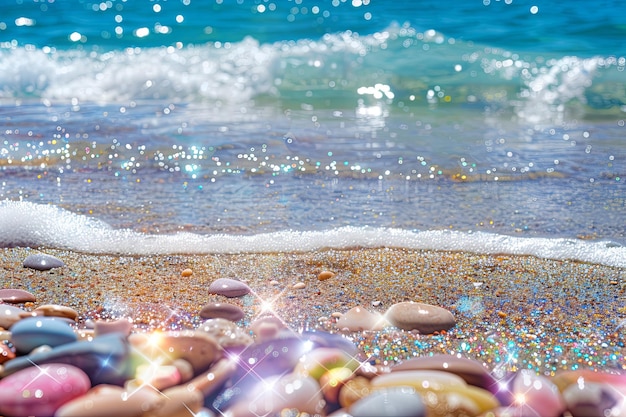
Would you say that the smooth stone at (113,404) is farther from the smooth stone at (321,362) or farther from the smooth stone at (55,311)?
the smooth stone at (55,311)

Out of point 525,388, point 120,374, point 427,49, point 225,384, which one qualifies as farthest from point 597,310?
point 427,49

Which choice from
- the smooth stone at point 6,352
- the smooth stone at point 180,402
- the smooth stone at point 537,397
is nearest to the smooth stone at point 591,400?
the smooth stone at point 537,397

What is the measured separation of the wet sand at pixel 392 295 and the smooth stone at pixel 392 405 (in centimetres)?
41

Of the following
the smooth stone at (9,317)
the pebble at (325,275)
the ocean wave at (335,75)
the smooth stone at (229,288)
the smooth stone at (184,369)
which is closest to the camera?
the smooth stone at (184,369)

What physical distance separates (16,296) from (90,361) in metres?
0.70

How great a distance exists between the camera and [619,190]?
320 centimetres

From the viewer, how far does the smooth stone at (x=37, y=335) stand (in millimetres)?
1424

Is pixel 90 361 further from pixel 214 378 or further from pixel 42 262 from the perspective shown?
pixel 42 262

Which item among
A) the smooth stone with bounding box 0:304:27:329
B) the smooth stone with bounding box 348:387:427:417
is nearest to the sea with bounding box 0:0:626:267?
the smooth stone with bounding box 0:304:27:329

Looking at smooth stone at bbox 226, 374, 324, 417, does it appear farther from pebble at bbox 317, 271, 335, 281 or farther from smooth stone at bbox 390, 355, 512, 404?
pebble at bbox 317, 271, 335, 281

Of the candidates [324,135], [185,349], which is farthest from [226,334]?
[324,135]

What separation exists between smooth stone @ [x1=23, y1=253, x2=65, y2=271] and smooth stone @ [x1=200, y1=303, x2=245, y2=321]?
2.18 feet

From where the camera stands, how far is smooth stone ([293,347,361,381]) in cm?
137

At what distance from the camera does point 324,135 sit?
14.7ft
